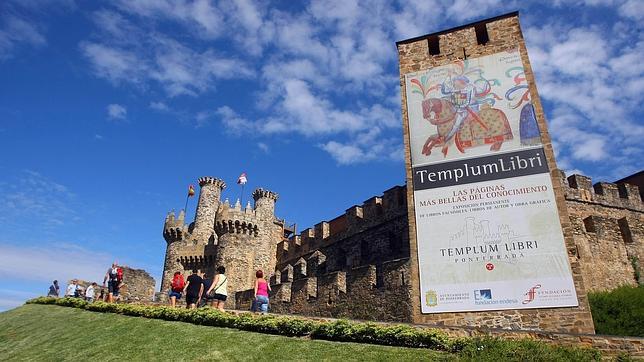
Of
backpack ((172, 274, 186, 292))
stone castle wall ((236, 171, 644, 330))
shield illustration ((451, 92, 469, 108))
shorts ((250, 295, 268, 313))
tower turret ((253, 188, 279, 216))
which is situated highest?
tower turret ((253, 188, 279, 216))

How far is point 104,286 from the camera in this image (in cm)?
2367

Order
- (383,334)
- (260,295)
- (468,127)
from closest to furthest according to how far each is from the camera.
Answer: (383,334), (260,295), (468,127)

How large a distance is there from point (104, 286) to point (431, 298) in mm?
17099

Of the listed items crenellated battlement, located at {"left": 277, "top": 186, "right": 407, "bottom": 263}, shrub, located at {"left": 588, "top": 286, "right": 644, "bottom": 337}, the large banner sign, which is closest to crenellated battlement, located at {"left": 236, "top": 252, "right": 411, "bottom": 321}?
crenellated battlement, located at {"left": 277, "top": 186, "right": 407, "bottom": 263}

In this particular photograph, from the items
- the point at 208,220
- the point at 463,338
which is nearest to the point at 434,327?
the point at 463,338

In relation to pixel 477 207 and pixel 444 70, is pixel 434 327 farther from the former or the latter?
pixel 444 70

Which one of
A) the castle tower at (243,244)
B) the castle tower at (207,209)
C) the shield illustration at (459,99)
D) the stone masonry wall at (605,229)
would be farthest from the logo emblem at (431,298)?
the castle tower at (207,209)

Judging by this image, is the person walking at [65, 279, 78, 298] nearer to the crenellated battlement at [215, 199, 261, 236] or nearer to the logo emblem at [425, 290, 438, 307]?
the crenellated battlement at [215, 199, 261, 236]

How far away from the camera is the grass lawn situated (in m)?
10.9

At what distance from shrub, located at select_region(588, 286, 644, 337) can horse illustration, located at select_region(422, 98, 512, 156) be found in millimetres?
6844

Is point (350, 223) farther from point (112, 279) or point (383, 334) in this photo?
point (383, 334)

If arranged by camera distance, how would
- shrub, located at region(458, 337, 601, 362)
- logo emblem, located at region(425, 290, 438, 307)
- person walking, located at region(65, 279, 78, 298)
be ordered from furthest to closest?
person walking, located at region(65, 279, 78, 298) < logo emblem, located at region(425, 290, 438, 307) < shrub, located at region(458, 337, 601, 362)

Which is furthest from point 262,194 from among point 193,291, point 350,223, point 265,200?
point 193,291

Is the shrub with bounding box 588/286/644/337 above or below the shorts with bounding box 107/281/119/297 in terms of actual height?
below
